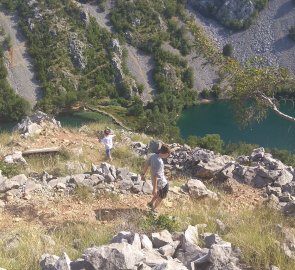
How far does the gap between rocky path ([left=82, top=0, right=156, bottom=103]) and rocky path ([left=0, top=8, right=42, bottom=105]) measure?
18621 millimetres

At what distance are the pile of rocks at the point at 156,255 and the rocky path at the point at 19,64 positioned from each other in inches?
3255

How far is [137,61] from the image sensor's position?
105m

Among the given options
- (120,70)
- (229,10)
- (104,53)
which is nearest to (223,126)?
(120,70)

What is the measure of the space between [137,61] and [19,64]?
26.4m

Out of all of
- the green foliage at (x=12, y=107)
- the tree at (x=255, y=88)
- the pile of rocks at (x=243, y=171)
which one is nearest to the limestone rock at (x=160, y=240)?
the pile of rocks at (x=243, y=171)

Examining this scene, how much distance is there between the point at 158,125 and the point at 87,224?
46185 mm

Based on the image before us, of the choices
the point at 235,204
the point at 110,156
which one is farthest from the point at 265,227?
the point at 110,156

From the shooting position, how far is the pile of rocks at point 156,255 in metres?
5.89

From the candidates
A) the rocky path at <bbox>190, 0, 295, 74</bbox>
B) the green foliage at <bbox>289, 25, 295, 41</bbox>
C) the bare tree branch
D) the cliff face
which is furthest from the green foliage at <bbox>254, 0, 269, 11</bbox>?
the bare tree branch

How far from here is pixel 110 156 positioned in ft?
60.3

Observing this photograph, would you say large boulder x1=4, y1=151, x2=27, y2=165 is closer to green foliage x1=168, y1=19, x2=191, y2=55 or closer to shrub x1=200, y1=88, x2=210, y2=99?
shrub x1=200, y1=88, x2=210, y2=99

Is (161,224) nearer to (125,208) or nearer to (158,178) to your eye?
(158,178)

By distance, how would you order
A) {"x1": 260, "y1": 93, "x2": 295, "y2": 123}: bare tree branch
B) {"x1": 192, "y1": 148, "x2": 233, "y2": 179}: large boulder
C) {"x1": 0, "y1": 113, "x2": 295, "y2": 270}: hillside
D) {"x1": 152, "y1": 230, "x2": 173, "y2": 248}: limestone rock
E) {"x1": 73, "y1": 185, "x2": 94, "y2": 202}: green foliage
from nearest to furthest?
1. {"x1": 0, "y1": 113, "x2": 295, "y2": 270}: hillside
2. {"x1": 152, "y1": 230, "x2": 173, "y2": 248}: limestone rock
3. {"x1": 73, "y1": 185, "x2": 94, "y2": 202}: green foliage
4. {"x1": 260, "y1": 93, "x2": 295, "y2": 123}: bare tree branch
5. {"x1": 192, "y1": 148, "x2": 233, "y2": 179}: large boulder

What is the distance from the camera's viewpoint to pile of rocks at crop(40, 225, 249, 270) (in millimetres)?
5895
